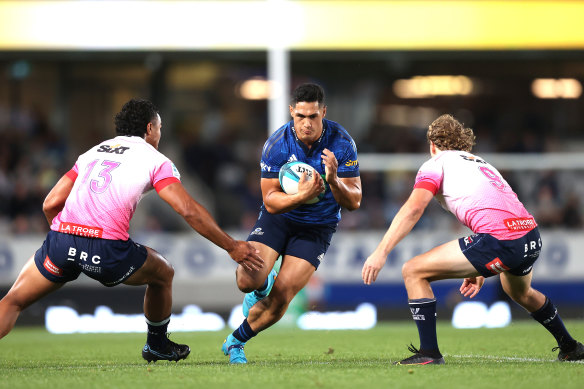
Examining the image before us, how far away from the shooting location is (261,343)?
9.66 meters

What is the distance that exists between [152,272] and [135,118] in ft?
3.98

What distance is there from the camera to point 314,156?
24.5ft

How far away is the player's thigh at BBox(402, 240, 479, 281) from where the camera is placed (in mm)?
6543

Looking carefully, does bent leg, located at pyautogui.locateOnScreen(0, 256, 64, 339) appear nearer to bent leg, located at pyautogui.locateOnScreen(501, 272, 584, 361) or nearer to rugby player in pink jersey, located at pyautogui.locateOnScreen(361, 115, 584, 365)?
rugby player in pink jersey, located at pyautogui.locateOnScreen(361, 115, 584, 365)

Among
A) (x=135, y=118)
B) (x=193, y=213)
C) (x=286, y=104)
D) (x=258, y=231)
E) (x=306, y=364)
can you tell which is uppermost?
(x=286, y=104)

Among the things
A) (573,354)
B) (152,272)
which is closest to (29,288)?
(152,272)

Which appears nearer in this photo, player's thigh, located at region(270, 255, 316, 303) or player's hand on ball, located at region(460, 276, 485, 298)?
player's hand on ball, located at region(460, 276, 485, 298)

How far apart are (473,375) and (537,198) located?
1151 centimetres

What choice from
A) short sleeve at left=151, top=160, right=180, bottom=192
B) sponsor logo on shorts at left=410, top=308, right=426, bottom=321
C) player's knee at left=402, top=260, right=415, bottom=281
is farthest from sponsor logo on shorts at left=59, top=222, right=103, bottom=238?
sponsor logo on shorts at left=410, top=308, right=426, bottom=321

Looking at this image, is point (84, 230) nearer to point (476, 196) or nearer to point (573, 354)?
point (476, 196)

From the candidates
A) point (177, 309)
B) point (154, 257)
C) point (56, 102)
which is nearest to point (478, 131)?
point (177, 309)

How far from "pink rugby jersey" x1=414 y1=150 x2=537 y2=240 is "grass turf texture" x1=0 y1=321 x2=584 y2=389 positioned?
1039 mm

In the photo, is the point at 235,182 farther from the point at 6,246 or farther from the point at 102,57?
the point at 6,246

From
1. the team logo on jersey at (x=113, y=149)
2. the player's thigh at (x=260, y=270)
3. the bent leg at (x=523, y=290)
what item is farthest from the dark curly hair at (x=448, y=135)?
the team logo on jersey at (x=113, y=149)
